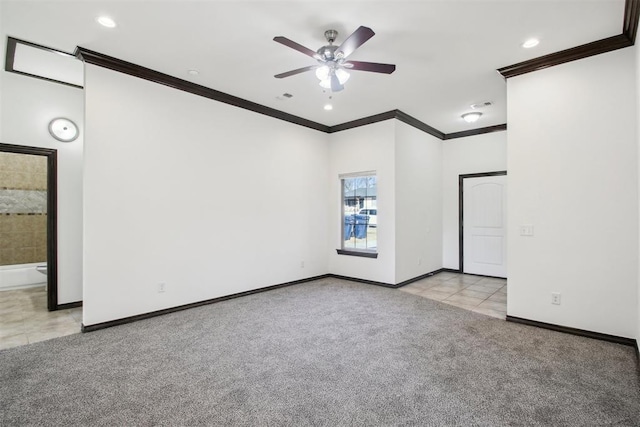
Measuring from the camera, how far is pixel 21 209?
5801 millimetres

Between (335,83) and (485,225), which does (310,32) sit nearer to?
(335,83)

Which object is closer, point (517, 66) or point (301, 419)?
point (301, 419)

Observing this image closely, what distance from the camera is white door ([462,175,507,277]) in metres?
5.95

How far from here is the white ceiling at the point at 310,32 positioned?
102 inches

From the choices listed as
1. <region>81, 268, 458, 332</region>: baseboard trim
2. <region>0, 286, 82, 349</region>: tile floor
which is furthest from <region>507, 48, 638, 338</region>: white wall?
<region>0, 286, 82, 349</region>: tile floor

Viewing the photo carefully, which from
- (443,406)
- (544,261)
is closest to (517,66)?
(544,261)

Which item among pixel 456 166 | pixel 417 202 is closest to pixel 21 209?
pixel 417 202

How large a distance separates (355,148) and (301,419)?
181 inches

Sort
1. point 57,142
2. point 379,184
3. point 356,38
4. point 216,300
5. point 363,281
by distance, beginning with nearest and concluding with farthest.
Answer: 1. point 356,38
2. point 57,142
3. point 216,300
4. point 379,184
5. point 363,281

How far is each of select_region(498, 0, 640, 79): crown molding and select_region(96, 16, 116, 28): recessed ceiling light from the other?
13.4 ft

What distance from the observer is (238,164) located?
4.65 m

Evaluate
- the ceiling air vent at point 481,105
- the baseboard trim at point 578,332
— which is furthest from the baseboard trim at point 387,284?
the ceiling air vent at point 481,105

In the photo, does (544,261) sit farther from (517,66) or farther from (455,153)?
(455,153)

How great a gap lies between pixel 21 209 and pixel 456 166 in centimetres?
853
